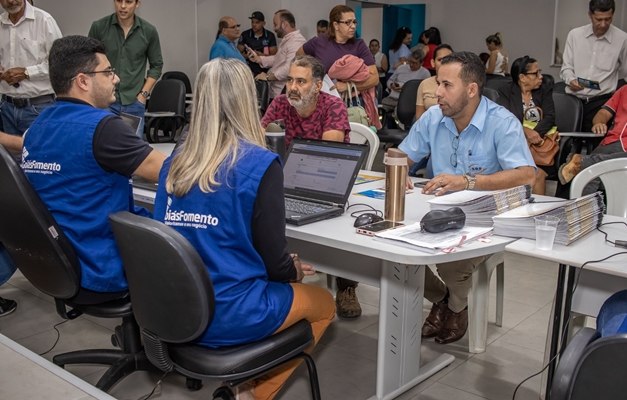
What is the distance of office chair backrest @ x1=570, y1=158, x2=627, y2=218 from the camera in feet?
7.89

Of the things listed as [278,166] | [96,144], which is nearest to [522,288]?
[278,166]

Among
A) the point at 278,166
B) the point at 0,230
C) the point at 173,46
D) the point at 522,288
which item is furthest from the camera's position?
the point at 173,46

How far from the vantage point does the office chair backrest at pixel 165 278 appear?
1.45 metres

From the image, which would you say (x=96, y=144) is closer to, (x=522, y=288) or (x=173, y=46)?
(x=522, y=288)

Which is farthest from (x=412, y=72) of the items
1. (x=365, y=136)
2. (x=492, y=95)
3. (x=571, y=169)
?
(x=365, y=136)

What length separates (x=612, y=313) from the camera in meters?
1.54

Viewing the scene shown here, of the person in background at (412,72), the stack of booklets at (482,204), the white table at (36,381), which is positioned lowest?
the white table at (36,381)

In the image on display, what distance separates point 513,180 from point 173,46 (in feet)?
23.8

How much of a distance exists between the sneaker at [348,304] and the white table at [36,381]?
5.64ft

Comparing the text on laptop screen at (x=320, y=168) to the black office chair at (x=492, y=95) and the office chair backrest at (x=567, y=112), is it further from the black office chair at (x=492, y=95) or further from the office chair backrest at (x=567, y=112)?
the office chair backrest at (x=567, y=112)

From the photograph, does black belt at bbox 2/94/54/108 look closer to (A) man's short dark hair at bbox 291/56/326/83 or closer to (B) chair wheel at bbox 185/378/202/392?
(A) man's short dark hair at bbox 291/56/326/83

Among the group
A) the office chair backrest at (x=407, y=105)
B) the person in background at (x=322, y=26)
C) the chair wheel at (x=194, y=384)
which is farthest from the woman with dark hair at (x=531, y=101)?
the person in background at (x=322, y=26)

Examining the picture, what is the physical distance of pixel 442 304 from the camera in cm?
273

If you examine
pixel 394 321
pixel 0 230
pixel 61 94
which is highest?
pixel 61 94
